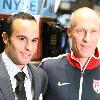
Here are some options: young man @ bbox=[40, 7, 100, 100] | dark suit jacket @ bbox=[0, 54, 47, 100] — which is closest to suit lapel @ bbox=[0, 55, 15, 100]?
dark suit jacket @ bbox=[0, 54, 47, 100]

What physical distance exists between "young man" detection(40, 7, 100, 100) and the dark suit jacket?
8 cm

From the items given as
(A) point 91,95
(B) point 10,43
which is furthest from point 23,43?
(A) point 91,95

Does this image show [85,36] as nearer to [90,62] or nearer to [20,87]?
[90,62]

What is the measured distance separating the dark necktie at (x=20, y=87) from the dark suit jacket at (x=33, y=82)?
0.10ft

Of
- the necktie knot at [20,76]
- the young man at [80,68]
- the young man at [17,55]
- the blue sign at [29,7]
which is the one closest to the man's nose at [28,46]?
the young man at [17,55]

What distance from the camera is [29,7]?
116 inches

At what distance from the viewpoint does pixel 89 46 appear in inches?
66.6

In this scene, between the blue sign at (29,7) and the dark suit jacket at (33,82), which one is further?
the blue sign at (29,7)

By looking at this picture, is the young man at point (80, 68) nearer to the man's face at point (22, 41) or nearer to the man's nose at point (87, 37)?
the man's nose at point (87, 37)

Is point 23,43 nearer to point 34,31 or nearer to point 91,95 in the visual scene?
point 34,31

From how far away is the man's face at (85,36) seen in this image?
1676 millimetres

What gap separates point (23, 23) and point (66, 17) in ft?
6.26

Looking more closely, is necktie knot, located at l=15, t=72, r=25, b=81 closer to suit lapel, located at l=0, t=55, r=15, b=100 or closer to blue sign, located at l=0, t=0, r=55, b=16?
suit lapel, located at l=0, t=55, r=15, b=100

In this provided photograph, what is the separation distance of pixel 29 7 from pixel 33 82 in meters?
1.48
